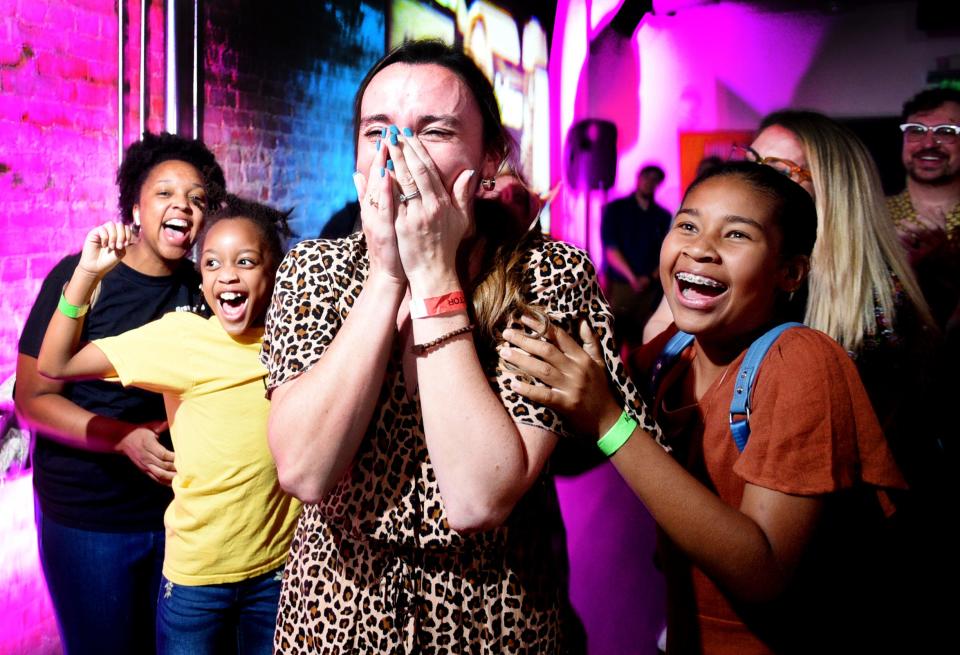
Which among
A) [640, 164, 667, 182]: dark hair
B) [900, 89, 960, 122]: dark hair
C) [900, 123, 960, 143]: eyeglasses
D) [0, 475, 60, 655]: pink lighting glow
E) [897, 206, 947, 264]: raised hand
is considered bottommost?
[0, 475, 60, 655]: pink lighting glow

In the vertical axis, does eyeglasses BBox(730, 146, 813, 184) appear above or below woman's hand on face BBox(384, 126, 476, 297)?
above

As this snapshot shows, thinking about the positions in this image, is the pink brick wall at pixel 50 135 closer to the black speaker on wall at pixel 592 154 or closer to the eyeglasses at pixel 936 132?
the black speaker on wall at pixel 592 154

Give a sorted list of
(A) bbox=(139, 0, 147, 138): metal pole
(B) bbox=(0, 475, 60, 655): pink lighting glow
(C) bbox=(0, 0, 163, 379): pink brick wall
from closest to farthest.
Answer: (C) bbox=(0, 0, 163, 379): pink brick wall, (B) bbox=(0, 475, 60, 655): pink lighting glow, (A) bbox=(139, 0, 147, 138): metal pole

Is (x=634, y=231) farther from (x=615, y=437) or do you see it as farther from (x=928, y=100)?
(x=615, y=437)

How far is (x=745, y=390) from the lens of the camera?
53.9 inches

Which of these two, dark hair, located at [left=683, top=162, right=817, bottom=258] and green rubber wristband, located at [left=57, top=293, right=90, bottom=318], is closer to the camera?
dark hair, located at [left=683, top=162, right=817, bottom=258]

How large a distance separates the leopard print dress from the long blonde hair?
2.64 feet

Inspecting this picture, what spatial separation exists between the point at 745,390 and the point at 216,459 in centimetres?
119

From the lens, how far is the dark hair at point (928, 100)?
8.63 ft

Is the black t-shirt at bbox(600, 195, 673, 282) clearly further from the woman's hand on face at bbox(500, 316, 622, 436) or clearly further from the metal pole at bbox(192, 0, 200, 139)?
the woman's hand on face at bbox(500, 316, 622, 436)

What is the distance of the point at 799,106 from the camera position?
285cm

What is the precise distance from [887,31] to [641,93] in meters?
0.89

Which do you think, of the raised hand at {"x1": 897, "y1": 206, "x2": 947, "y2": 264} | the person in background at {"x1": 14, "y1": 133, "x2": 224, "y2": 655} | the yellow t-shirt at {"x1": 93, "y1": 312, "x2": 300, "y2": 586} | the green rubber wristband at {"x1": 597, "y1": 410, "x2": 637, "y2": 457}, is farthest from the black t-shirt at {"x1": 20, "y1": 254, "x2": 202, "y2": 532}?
the raised hand at {"x1": 897, "y1": 206, "x2": 947, "y2": 264}

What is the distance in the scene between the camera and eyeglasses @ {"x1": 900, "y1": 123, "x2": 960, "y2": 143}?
2.63m
